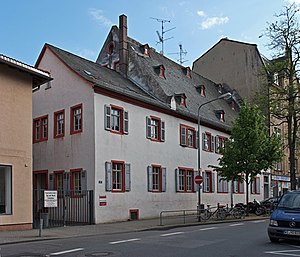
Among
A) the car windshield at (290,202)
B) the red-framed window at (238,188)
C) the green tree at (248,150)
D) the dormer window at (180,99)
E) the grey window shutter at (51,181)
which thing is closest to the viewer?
the car windshield at (290,202)

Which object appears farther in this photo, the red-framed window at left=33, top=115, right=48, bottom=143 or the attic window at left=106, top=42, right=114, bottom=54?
the attic window at left=106, top=42, right=114, bottom=54

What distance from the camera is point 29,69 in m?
21.4

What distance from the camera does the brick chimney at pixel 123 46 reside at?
115 feet

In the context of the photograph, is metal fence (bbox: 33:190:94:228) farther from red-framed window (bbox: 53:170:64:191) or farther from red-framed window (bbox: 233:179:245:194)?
red-framed window (bbox: 233:179:245:194)

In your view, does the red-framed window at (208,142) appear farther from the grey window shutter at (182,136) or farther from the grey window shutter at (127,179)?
the grey window shutter at (127,179)

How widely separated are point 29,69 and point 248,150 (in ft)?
53.5

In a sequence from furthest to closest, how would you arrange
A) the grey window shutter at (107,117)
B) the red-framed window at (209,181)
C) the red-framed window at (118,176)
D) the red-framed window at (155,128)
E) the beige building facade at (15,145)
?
the red-framed window at (209,181) < the red-framed window at (155,128) < the grey window shutter at (107,117) < the red-framed window at (118,176) < the beige building facade at (15,145)

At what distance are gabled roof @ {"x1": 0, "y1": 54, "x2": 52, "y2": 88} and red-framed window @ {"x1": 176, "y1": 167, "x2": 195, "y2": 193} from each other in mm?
13760

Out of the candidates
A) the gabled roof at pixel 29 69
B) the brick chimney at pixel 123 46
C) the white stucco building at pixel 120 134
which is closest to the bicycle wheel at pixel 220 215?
the white stucco building at pixel 120 134

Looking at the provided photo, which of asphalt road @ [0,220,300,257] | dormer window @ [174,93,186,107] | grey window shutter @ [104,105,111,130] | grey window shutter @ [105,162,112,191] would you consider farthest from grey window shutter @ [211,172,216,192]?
asphalt road @ [0,220,300,257]

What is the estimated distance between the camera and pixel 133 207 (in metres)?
28.3

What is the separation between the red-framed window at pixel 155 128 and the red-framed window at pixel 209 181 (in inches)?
281

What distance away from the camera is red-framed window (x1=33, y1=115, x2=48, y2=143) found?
3052 centimetres

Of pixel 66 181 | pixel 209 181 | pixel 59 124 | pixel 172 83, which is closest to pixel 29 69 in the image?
pixel 59 124
